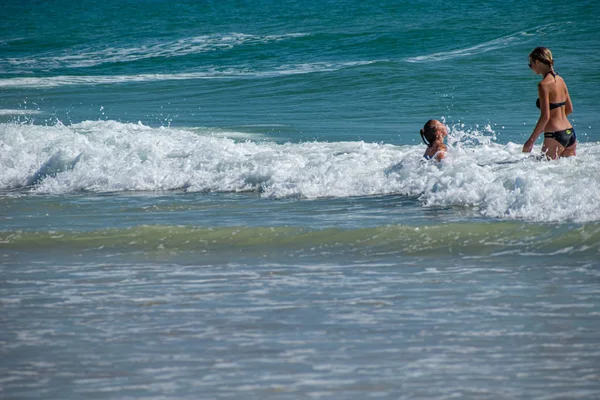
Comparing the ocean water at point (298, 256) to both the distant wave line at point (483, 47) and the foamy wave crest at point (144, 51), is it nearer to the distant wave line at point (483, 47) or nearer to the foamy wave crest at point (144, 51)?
the distant wave line at point (483, 47)

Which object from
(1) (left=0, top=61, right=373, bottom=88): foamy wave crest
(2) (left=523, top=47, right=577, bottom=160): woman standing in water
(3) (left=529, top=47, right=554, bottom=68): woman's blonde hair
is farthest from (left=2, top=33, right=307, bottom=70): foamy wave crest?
(3) (left=529, top=47, right=554, bottom=68): woman's blonde hair

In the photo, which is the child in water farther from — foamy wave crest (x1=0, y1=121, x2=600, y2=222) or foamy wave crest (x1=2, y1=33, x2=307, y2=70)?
foamy wave crest (x1=2, y1=33, x2=307, y2=70)

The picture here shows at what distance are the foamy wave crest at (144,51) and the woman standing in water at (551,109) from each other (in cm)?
2775

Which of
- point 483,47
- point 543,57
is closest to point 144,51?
point 483,47

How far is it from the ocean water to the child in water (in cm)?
18

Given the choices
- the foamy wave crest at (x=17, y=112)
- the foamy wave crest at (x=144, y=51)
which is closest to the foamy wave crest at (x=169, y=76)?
the foamy wave crest at (x=144, y=51)

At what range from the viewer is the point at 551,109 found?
8.47m

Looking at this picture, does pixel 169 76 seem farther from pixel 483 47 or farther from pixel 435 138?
pixel 435 138

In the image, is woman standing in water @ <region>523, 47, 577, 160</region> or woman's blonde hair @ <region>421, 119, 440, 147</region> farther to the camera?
woman's blonde hair @ <region>421, 119, 440, 147</region>

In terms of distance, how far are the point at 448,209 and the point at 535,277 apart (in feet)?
8.72

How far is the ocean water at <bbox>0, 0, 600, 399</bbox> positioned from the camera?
4.18 meters

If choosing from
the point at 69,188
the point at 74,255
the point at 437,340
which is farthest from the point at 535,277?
the point at 69,188

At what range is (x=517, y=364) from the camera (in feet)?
13.7

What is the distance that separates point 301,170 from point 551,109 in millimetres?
3119
